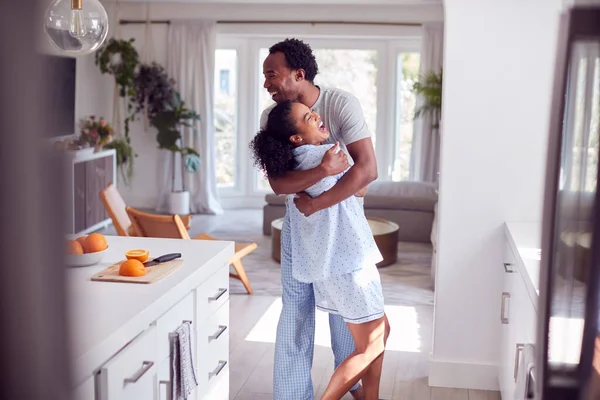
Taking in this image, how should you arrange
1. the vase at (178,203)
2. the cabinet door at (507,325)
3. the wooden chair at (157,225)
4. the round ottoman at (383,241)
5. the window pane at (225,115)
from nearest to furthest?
the cabinet door at (507,325), the wooden chair at (157,225), the round ottoman at (383,241), the vase at (178,203), the window pane at (225,115)

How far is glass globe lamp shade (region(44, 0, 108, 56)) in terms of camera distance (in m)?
2.29

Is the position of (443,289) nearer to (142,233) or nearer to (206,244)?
(206,244)

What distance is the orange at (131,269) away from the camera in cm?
210

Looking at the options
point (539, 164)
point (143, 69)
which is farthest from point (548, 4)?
point (143, 69)

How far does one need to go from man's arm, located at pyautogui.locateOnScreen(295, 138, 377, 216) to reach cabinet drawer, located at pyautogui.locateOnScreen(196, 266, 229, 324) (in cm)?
36

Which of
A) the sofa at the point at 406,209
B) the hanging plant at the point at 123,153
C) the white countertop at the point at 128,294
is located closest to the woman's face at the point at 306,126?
the white countertop at the point at 128,294

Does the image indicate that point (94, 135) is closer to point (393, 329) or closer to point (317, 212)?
point (393, 329)

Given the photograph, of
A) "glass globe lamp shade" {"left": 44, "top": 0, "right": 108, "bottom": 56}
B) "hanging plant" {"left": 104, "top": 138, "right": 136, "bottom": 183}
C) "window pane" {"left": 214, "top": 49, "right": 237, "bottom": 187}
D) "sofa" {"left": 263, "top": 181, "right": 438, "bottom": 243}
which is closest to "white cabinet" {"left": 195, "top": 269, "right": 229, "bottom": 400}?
"glass globe lamp shade" {"left": 44, "top": 0, "right": 108, "bottom": 56}

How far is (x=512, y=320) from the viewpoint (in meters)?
2.69

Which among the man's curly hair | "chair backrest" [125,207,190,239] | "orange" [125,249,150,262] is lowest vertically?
"chair backrest" [125,207,190,239]

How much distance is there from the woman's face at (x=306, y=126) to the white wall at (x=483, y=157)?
2.95ft

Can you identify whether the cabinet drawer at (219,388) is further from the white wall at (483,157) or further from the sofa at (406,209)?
the sofa at (406,209)

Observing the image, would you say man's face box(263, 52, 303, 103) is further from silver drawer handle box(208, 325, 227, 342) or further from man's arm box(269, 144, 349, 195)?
silver drawer handle box(208, 325, 227, 342)

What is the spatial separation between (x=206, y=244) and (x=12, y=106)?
2340 mm
